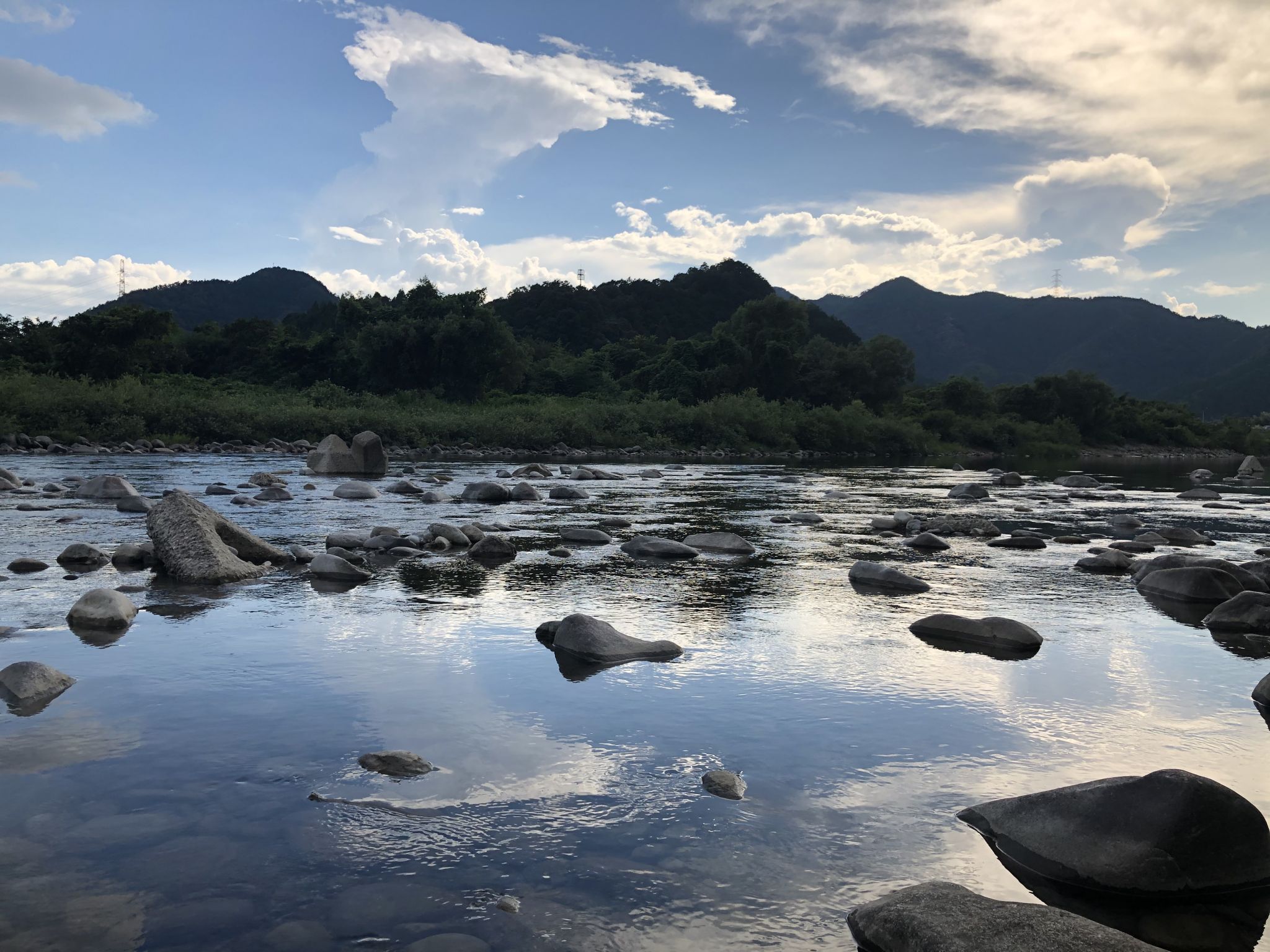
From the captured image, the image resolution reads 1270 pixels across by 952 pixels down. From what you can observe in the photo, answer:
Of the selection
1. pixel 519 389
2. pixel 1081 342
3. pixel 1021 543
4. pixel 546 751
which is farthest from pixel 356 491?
pixel 1081 342

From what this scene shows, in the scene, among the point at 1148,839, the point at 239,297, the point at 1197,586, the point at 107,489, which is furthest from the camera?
the point at 239,297

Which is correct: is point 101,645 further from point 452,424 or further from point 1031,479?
point 452,424

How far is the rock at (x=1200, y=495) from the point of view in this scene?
23.5 m

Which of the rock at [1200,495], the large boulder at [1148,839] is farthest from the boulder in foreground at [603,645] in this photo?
the rock at [1200,495]

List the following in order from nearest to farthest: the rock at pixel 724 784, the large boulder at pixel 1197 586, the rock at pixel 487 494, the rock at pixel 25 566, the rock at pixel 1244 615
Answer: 1. the rock at pixel 724 784
2. the rock at pixel 1244 615
3. the large boulder at pixel 1197 586
4. the rock at pixel 25 566
5. the rock at pixel 487 494

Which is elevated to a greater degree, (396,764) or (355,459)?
(355,459)

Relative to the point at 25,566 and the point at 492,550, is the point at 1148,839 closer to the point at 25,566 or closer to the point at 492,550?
the point at 492,550

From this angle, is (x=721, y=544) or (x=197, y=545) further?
(x=721, y=544)

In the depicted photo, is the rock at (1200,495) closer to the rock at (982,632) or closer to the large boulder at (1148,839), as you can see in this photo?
the rock at (982,632)

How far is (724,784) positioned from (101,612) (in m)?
5.20

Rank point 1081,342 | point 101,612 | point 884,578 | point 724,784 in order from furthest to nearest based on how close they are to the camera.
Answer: point 1081,342 → point 884,578 → point 101,612 → point 724,784

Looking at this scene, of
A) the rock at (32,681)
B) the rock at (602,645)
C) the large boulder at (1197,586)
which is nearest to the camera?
the rock at (32,681)

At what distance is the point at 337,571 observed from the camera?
9094 mm

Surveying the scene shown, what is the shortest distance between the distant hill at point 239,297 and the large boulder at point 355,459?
299ft
